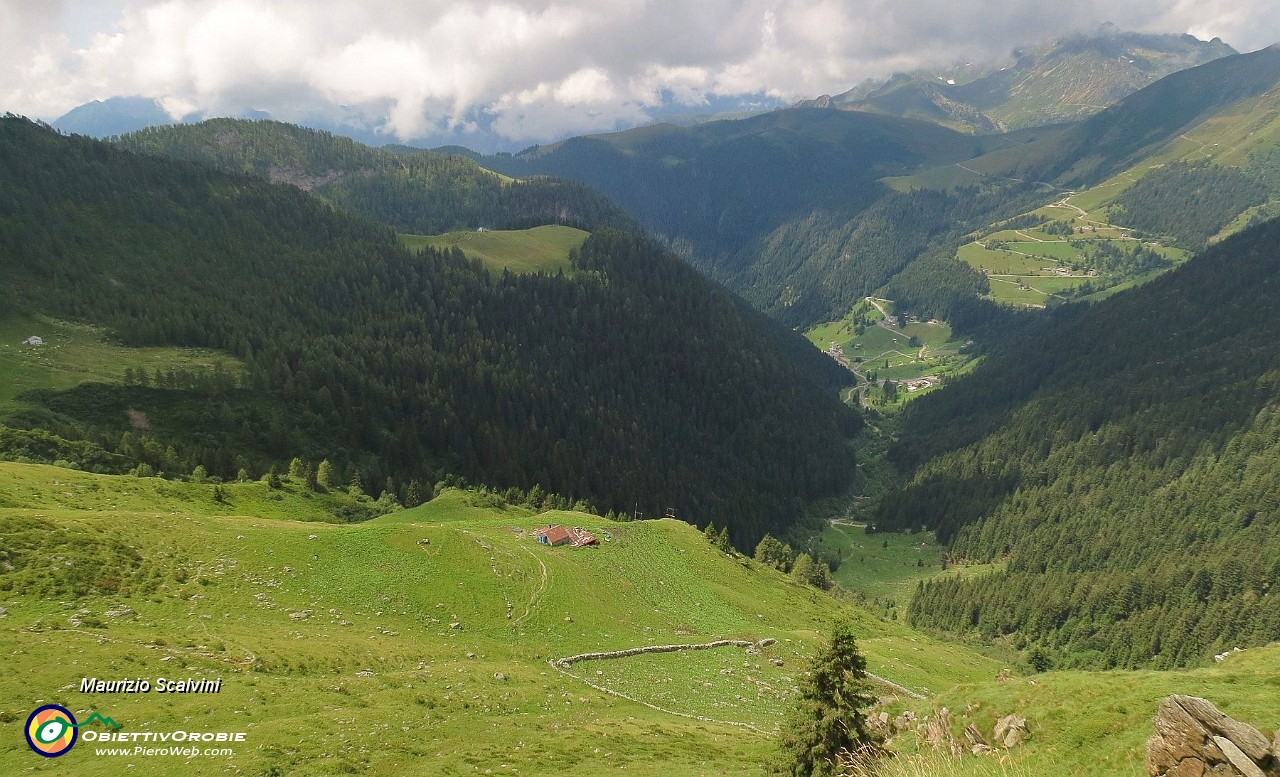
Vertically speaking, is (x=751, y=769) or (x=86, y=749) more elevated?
(x=86, y=749)

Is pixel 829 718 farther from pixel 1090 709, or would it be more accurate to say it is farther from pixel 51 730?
pixel 51 730

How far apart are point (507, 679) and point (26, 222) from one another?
241m

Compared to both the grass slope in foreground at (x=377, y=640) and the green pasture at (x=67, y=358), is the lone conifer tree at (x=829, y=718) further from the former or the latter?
the green pasture at (x=67, y=358)

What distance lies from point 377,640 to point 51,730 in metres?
21.9

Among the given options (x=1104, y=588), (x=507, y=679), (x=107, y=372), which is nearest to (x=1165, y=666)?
(x=1104, y=588)

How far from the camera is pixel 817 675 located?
31.9 metres

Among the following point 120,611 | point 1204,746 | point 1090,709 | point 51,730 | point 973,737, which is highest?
point 1204,746

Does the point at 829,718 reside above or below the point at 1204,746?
below

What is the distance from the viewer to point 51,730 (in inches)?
1184

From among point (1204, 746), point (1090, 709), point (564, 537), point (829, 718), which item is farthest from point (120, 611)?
point (1090, 709)

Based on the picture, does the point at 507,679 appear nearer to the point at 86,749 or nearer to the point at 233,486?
the point at 86,749

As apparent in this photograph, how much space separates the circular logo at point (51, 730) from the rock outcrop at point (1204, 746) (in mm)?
44607

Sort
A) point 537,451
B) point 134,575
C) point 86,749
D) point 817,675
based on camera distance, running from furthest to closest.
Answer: point 537,451
point 134,575
point 817,675
point 86,749

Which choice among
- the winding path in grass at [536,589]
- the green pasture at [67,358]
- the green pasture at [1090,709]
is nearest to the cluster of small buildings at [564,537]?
the winding path in grass at [536,589]
